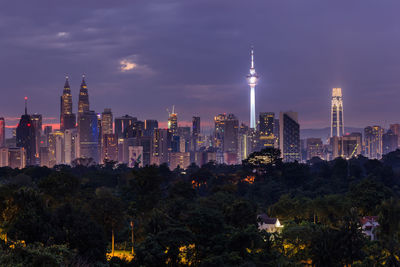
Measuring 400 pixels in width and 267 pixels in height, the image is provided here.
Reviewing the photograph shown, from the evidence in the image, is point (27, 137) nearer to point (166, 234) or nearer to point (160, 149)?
point (160, 149)

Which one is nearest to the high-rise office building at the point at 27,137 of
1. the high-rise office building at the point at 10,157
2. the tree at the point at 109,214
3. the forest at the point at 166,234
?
the high-rise office building at the point at 10,157

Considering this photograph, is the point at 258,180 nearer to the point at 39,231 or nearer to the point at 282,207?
the point at 282,207

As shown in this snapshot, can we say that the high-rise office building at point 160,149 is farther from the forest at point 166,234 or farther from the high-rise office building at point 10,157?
the forest at point 166,234

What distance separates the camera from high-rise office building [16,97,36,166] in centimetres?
18388

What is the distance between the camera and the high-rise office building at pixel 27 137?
18388cm

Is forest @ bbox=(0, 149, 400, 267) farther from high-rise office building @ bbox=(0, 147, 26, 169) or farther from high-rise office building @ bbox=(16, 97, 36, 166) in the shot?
high-rise office building @ bbox=(16, 97, 36, 166)

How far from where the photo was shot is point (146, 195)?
45.9 m

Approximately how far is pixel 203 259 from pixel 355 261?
7.71 m

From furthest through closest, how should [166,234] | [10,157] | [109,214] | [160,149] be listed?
A: 1. [160,149]
2. [10,157]
3. [109,214]
4. [166,234]

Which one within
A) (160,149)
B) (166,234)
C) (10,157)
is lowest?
(10,157)

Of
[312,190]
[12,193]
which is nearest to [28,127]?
[312,190]

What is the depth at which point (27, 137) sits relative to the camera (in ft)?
612

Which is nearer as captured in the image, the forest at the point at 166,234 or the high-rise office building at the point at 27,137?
the forest at the point at 166,234

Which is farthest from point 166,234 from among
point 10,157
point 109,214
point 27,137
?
point 27,137
